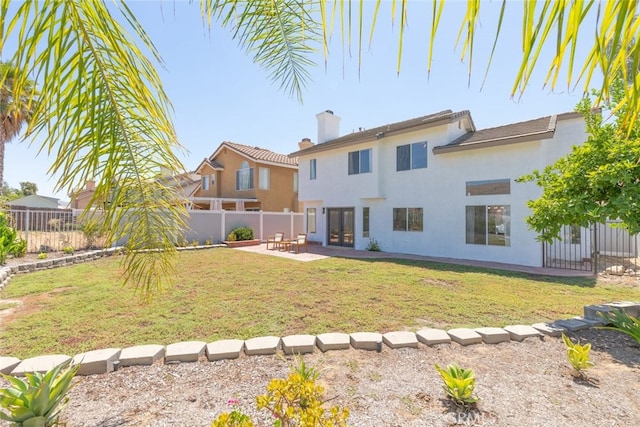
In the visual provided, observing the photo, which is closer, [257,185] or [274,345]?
[274,345]

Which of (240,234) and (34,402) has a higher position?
(240,234)

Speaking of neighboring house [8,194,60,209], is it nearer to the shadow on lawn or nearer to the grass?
the grass

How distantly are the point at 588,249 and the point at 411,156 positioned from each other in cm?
907

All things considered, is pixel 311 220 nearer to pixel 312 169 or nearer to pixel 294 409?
pixel 312 169

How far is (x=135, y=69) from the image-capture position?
1.70 meters

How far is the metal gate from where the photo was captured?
40.3 feet

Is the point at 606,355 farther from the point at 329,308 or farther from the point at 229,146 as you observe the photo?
the point at 229,146

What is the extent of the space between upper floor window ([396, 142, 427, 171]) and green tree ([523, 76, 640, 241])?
950 centimetres

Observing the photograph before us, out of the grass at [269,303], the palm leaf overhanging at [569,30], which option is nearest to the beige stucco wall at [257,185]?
the grass at [269,303]

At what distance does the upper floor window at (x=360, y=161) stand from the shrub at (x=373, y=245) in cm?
416

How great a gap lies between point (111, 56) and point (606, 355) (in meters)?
6.31

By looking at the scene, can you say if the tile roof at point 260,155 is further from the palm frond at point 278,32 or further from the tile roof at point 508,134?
the palm frond at point 278,32

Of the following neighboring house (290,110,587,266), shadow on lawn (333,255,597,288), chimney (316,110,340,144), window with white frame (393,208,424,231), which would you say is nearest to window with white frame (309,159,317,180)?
neighboring house (290,110,587,266)

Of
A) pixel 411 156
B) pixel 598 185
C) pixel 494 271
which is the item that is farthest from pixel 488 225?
pixel 598 185
